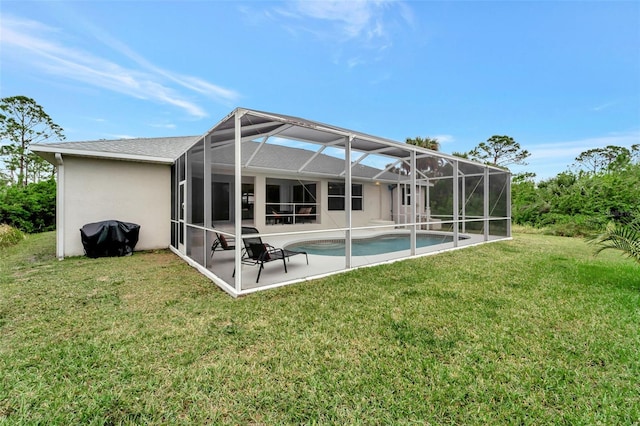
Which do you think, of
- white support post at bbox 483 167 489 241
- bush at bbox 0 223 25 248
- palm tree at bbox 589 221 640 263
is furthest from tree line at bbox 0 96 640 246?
palm tree at bbox 589 221 640 263

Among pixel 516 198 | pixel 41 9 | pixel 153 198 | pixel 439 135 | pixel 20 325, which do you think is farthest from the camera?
pixel 439 135

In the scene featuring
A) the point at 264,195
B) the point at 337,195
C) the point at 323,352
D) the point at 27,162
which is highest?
the point at 27,162

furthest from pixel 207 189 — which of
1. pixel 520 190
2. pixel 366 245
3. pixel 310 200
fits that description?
pixel 520 190

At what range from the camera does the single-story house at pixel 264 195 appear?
5.73 metres

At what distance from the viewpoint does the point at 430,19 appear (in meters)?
10.6

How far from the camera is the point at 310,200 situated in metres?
14.5

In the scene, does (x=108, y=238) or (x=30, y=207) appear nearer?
(x=108, y=238)

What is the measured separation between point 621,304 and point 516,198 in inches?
585

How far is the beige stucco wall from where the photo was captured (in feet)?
→ 26.5

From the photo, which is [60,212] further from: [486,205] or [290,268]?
[486,205]

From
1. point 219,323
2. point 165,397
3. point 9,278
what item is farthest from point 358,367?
point 9,278

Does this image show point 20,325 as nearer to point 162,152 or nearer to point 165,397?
point 165,397

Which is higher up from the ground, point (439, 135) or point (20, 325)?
point (439, 135)

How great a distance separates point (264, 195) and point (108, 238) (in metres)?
6.04
